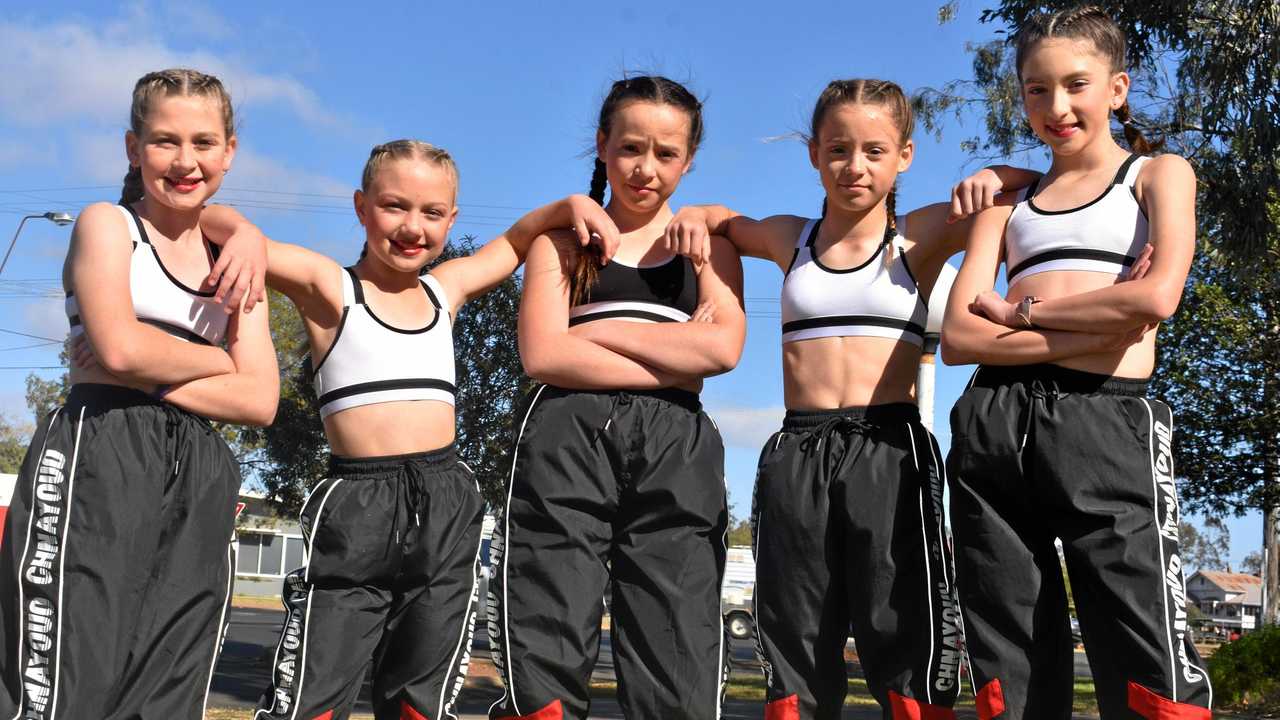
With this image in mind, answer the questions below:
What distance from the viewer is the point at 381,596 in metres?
4.36

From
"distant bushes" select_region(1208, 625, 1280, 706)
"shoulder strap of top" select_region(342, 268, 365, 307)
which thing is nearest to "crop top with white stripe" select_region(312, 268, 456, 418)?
"shoulder strap of top" select_region(342, 268, 365, 307)

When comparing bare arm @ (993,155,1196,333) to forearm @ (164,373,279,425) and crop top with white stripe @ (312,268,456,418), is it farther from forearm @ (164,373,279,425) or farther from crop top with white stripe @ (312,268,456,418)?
forearm @ (164,373,279,425)

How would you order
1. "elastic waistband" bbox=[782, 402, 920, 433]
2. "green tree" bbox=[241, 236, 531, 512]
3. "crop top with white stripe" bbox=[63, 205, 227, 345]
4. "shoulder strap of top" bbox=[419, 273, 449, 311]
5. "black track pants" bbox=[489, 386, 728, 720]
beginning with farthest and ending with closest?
"green tree" bbox=[241, 236, 531, 512], "shoulder strap of top" bbox=[419, 273, 449, 311], "elastic waistband" bbox=[782, 402, 920, 433], "black track pants" bbox=[489, 386, 728, 720], "crop top with white stripe" bbox=[63, 205, 227, 345]

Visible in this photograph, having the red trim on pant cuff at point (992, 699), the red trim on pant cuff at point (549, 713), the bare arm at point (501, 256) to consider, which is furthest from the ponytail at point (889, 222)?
the red trim on pant cuff at point (549, 713)

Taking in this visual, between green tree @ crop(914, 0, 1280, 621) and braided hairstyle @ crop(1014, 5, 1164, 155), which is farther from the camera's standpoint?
green tree @ crop(914, 0, 1280, 621)

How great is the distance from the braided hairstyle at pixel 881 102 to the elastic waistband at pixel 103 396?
2514 mm

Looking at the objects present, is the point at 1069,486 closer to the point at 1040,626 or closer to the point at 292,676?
the point at 1040,626

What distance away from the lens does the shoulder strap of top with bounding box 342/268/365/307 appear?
4.61m

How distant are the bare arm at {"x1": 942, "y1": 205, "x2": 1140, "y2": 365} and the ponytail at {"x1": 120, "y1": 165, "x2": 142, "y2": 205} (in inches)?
113

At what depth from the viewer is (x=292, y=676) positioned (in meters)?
4.18

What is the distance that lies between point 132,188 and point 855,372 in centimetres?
267

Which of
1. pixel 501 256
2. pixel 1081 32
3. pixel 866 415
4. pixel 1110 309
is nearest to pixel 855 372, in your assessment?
pixel 866 415

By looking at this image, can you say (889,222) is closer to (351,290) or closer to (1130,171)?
(1130,171)

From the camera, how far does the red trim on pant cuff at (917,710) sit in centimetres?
386
